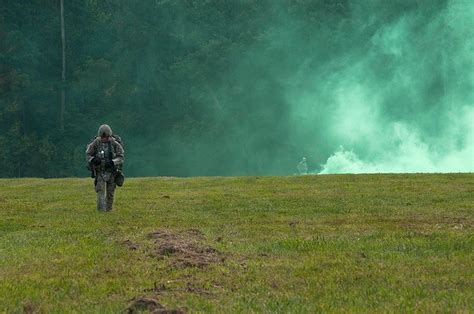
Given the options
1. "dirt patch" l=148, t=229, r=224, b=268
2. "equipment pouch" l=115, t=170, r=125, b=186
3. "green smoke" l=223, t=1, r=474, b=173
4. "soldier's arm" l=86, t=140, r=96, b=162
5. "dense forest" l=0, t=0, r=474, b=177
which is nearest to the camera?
"dirt patch" l=148, t=229, r=224, b=268

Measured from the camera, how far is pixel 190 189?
30.9 metres

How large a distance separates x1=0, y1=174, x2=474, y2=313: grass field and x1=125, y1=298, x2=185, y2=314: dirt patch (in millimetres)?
29

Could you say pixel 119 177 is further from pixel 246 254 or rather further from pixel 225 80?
pixel 225 80

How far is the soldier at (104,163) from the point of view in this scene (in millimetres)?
22375

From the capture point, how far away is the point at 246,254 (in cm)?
1340

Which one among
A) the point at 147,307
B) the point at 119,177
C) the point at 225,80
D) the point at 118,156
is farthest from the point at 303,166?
the point at 147,307

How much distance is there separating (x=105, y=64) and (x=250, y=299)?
2909 inches

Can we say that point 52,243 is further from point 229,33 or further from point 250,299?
point 229,33

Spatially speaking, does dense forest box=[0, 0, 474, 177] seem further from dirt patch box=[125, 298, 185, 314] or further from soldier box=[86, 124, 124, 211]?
dirt patch box=[125, 298, 185, 314]

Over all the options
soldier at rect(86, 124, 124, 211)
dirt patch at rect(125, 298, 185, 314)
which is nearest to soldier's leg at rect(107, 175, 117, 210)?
soldier at rect(86, 124, 124, 211)

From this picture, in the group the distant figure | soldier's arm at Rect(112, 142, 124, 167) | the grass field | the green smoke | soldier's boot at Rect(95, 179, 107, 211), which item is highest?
the green smoke

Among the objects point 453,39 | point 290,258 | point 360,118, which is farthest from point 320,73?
point 290,258

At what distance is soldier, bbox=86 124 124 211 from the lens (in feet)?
73.4

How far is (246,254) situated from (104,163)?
996 centimetres
